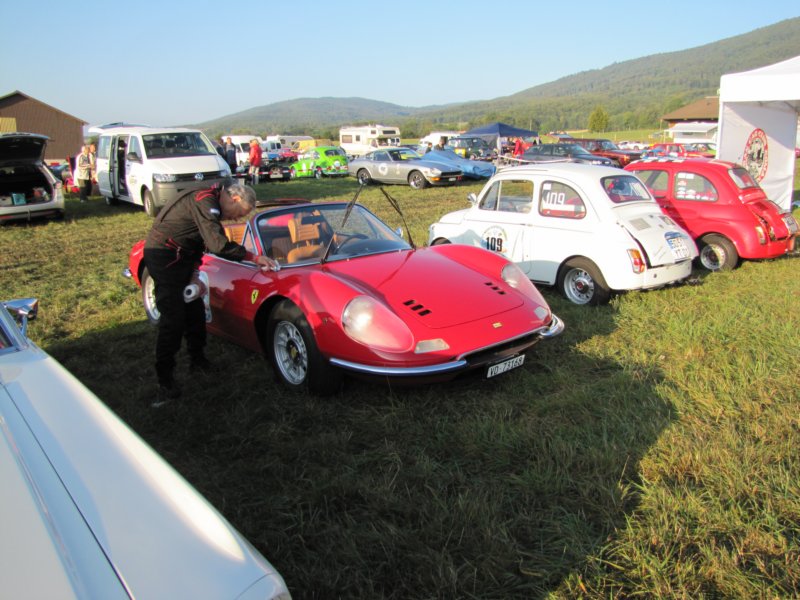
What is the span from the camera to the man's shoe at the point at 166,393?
13.5ft

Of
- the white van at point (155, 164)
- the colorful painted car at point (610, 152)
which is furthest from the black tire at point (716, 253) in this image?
the colorful painted car at point (610, 152)

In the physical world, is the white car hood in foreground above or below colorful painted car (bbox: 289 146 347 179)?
below

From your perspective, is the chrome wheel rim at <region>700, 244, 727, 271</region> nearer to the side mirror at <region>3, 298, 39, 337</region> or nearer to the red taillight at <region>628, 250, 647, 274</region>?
the red taillight at <region>628, 250, 647, 274</region>

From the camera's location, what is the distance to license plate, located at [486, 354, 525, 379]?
3.76m

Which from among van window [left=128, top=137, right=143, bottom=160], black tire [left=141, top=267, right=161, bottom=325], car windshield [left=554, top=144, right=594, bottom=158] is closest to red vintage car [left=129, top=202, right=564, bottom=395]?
black tire [left=141, top=267, right=161, bottom=325]

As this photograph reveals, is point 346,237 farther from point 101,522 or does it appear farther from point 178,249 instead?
point 101,522

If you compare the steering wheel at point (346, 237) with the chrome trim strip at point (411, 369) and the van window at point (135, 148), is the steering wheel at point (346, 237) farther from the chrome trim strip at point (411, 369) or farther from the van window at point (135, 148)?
the van window at point (135, 148)

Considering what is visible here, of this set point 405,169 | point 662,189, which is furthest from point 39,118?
point 662,189

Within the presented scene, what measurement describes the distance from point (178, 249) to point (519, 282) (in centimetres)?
259

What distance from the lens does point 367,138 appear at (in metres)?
44.4

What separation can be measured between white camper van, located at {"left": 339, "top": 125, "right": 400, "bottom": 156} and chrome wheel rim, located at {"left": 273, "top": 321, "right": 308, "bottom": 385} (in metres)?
39.6

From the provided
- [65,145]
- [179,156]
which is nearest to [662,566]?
[179,156]

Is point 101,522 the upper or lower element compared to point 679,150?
lower

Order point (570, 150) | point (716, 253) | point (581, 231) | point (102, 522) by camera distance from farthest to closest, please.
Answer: point (570, 150) → point (716, 253) → point (581, 231) → point (102, 522)
